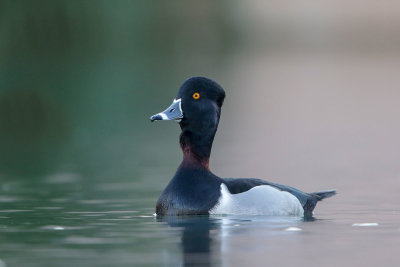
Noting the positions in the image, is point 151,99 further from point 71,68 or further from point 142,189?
point 142,189

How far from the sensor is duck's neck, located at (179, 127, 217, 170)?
13.6 m

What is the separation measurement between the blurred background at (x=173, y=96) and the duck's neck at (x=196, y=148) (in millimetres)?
2354

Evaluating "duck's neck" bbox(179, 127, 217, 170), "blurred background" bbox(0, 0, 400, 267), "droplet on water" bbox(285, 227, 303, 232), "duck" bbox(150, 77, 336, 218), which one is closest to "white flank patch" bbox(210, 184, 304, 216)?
"duck" bbox(150, 77, 336, 218)

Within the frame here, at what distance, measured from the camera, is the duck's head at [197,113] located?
13.6 m

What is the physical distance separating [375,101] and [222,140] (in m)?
12.9

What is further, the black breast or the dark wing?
the dark wing

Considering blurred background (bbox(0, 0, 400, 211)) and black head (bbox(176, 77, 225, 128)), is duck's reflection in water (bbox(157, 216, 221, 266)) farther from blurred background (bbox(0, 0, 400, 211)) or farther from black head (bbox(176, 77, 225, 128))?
blurred background (bbox(0, 0, 400, 211))

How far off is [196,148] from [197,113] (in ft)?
1.34

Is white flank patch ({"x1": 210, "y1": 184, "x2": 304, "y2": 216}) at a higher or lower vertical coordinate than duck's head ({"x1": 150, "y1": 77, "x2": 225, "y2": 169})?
lower

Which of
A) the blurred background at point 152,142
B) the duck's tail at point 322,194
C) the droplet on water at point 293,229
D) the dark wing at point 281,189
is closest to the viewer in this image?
the blurred background at point 152,142

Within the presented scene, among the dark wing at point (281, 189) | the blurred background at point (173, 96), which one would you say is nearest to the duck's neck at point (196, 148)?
the dark wing at point (281, 189)

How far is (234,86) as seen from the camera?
2015 inches

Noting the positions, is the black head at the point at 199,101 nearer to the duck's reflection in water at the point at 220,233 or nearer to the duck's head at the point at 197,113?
the duck's head at the point at 197,113

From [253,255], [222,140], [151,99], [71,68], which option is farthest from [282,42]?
[253,255]
